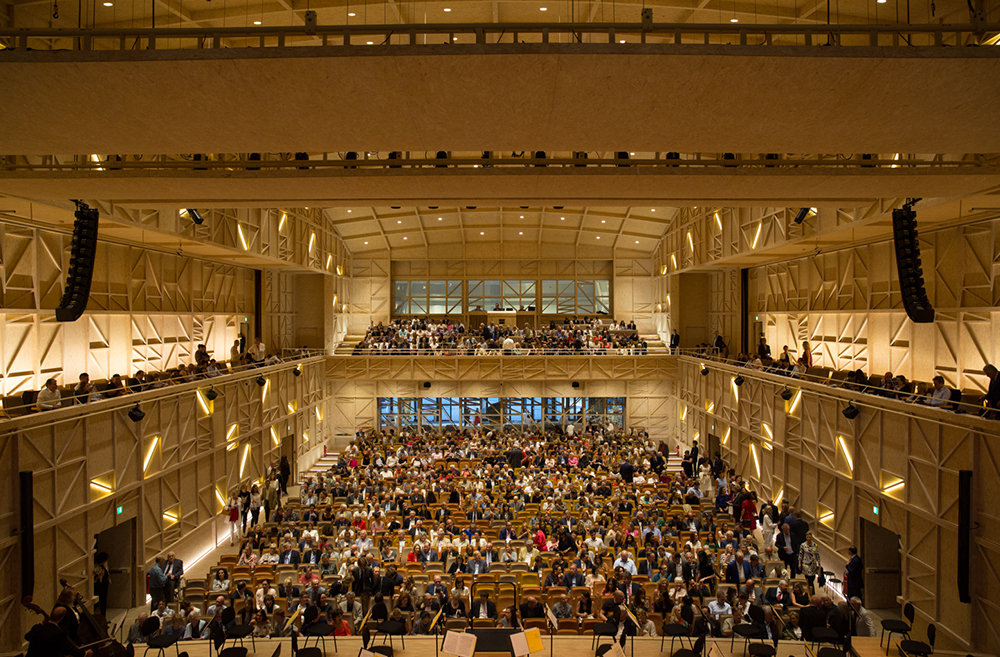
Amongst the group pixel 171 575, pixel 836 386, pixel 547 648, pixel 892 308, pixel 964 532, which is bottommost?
pixel 171 575

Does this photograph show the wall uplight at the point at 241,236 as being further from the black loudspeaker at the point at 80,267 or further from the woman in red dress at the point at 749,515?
the woman in red dress at the point at 749,515

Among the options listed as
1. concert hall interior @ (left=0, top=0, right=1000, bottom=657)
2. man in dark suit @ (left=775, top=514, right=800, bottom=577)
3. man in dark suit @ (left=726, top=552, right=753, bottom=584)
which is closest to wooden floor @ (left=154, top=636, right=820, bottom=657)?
concert hall interior @ (left=0, top=0, right=1000, bottom=657)

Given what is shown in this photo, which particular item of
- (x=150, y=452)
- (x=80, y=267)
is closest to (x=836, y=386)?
(x=80, y=267)

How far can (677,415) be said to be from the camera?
2930 centimetres

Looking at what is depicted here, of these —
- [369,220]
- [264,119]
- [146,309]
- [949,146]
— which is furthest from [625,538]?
[369,220]

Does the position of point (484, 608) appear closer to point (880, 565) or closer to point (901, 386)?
point (880, 565)

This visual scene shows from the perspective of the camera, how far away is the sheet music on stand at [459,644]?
686 centimetres

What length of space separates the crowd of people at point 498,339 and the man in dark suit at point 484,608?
18.0m

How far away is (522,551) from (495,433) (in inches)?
544

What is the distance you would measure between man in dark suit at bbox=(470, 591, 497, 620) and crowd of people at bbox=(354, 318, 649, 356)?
18.0 meters

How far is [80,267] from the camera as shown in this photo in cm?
1019

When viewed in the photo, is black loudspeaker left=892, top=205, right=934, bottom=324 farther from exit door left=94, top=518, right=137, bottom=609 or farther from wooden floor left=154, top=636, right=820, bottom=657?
exit door left=94, top=518, right=137, bottom=609

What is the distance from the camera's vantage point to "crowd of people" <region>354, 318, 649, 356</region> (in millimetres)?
28438

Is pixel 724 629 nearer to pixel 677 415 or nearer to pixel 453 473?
pixel 453 473
